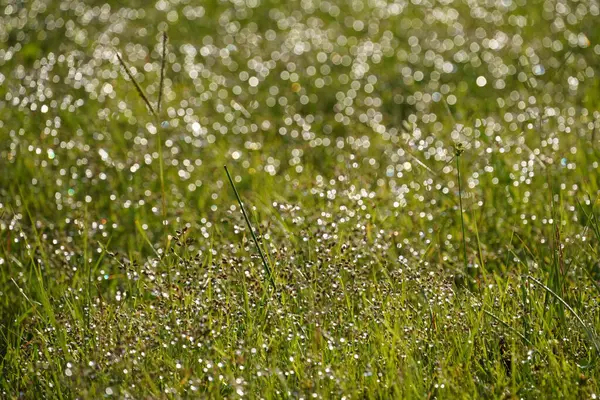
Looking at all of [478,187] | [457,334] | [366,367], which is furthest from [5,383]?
[478,187]

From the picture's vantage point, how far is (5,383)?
2.36m

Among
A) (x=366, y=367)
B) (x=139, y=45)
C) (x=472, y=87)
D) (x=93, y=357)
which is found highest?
(x=366, y=367)

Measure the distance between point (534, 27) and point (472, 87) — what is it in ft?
4.89

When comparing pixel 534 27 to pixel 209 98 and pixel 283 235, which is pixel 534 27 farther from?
pixel 283 235

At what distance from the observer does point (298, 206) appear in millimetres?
3033

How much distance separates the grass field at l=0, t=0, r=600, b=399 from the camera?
2271 mm

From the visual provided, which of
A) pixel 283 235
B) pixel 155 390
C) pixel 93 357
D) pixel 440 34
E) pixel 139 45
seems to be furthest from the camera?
pixel 440 34

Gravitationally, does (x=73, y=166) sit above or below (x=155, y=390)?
below

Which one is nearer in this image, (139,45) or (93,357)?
(93,357)

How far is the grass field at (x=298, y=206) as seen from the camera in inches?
89.4

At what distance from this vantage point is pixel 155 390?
210 centimetres

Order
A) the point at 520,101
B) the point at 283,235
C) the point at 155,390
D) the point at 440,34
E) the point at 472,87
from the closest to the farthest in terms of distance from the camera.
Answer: the point at 155,390 → the point at 283,235 → the point at 520,101 → the point at 472,87 → the point at 440,34

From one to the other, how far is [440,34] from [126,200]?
3867 mm

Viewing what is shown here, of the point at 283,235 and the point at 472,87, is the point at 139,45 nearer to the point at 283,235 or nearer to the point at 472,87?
the point at 472,87
